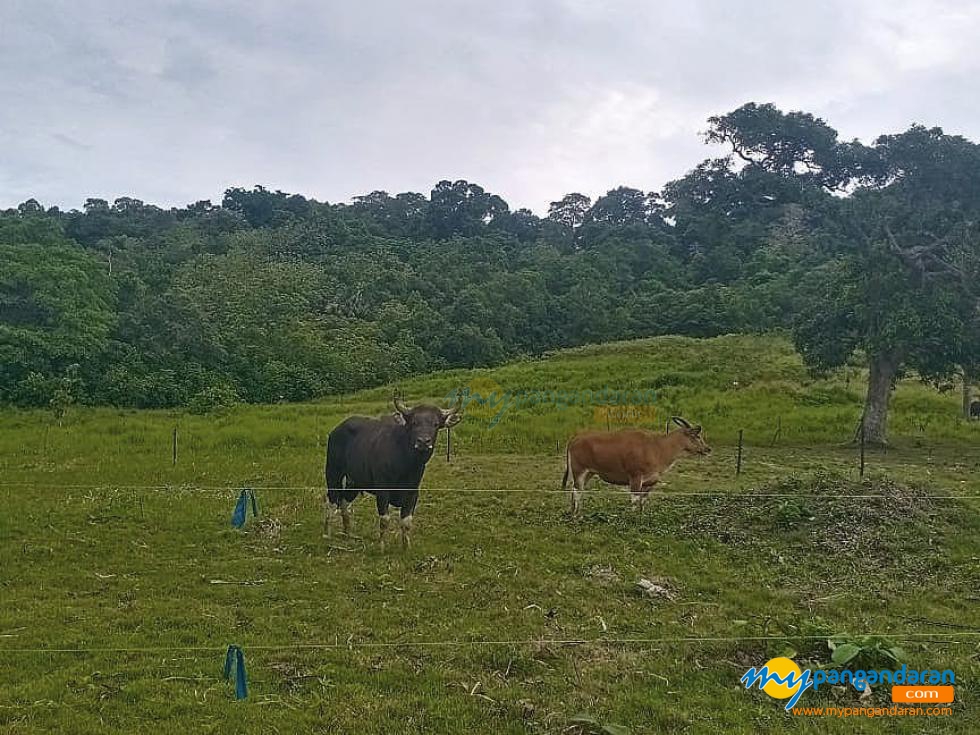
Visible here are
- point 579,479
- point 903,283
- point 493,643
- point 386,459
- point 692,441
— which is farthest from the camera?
point 903,283

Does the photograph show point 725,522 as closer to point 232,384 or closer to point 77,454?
point 77,454

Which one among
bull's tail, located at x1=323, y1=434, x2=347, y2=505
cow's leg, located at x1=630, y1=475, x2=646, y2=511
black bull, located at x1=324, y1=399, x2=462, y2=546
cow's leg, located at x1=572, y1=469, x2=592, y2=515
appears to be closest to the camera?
black bull, located at x1=324, y1=399, x2=462, y2=546

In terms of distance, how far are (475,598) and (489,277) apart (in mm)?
47525

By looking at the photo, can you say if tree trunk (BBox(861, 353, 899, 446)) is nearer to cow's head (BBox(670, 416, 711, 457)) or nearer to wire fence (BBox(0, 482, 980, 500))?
wire fence (BBox(0, 482, 980, 500))

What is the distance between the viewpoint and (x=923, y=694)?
5695 millimetres

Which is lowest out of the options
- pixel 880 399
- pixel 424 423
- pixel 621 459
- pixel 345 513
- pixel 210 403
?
pixel 345 513

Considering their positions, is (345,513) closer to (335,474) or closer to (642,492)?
(335,474)

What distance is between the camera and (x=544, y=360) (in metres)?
41.3

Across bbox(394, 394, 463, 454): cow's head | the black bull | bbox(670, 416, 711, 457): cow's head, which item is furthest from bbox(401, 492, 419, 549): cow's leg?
bbox(670, 416, 711, 457): cow's head

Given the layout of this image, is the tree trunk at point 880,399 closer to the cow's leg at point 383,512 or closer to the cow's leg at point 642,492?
the cow's leg at point 642,492

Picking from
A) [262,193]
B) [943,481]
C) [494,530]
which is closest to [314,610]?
[494,530]

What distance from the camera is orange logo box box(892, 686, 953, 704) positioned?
5.62 meters

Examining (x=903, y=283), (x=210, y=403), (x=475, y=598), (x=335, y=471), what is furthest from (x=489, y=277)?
(x=475, y=598)

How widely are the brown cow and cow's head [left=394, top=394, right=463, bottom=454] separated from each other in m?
2.80
